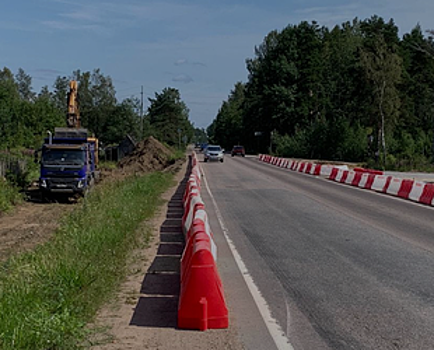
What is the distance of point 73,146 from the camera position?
26.0 metres

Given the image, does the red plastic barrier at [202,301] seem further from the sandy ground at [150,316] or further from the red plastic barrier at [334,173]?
the red plastic barrier at [334,173]

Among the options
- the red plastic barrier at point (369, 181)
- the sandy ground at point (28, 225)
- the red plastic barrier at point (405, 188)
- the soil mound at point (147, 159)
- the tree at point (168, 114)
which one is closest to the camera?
the sandy ground at point (28, 225)

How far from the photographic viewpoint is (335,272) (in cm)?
949

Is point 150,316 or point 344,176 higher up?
point 150,316

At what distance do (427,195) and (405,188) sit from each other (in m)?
2.10

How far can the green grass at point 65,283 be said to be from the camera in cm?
593

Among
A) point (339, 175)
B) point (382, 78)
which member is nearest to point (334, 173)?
point (339, 175)

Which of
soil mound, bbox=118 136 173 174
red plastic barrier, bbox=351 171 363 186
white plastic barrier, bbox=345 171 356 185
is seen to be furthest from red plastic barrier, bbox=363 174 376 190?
soil mound, bbox=118 136 173 174

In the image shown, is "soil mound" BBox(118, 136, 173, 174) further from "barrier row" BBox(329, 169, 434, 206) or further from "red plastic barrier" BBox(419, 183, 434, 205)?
"red plastic barrier" BBox(419, 183, 434, 205)

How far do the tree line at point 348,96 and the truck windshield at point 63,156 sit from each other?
30.1m

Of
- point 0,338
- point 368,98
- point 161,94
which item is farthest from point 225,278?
point 161,94

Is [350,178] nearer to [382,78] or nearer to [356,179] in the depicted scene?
[356,179]

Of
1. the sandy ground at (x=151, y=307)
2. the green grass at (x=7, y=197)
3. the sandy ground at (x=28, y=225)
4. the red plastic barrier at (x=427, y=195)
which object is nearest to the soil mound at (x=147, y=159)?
the green grass at (x=7, y=197)

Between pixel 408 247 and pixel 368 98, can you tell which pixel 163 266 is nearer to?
pixel 408 247
